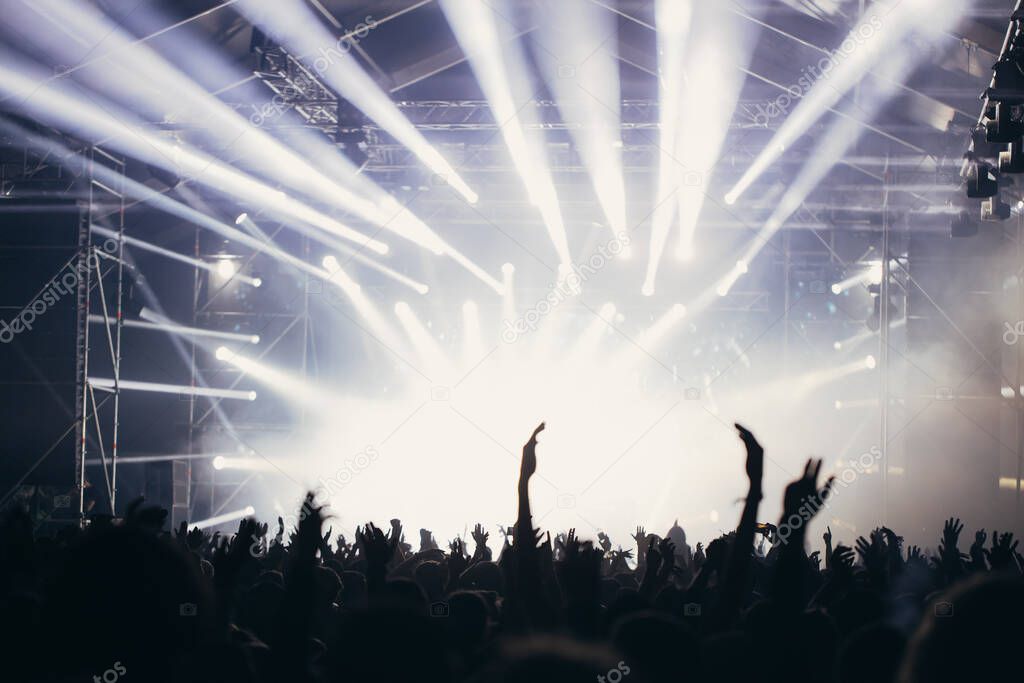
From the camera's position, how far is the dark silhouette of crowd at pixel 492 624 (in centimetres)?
148

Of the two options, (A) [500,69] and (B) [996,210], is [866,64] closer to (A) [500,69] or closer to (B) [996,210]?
(B) [996,210]

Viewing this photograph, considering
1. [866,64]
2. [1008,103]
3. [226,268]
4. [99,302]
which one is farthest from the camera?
[226,268]

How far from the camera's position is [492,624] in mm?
2998

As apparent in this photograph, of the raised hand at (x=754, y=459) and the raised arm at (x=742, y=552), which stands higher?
the raised hand at (x=754, y=459)

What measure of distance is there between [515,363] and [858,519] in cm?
660

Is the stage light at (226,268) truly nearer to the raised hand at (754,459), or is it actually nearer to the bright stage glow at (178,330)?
the bright stage glow at (178,330)

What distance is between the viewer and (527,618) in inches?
111

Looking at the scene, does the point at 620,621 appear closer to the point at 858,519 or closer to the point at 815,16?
the point at 815,16

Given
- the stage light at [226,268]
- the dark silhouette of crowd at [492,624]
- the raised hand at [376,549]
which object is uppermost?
the stage light at [226,268]

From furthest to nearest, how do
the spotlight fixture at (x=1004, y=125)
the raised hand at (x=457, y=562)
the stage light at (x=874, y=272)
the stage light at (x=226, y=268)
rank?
the stage light at (x=226, y=268) < the stage light at (x=874, y=272) < the spotlight fixture at (x=1004, y=125) < the raised hand at (x=457, y=562)

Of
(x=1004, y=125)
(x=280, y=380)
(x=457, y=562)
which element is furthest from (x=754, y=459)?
(x=280, y=380)

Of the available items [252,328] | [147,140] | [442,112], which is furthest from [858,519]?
[147,140]

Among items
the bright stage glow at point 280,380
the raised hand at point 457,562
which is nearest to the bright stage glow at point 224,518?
the bright stage glow at point 280,380

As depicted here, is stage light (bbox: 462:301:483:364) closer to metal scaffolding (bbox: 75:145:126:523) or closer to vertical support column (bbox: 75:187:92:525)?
metal scaffolding (bbox: 75:145:126:523)
